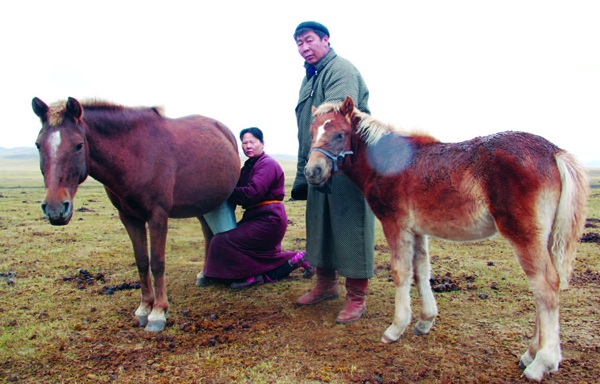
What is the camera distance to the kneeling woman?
207 inches

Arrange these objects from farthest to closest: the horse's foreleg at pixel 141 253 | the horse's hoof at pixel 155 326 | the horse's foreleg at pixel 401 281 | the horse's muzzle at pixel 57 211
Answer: the horse's foreleg at pixel 141 253 → the horse's hoof at pixel 155 326 → the horse's foreleg at pixel 401 281 → the horse's muzzle at pixel 57 211

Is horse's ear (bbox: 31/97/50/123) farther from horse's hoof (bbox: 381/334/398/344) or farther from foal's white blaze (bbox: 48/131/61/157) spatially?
horse's hoof (bbox: 381/334/398/344)

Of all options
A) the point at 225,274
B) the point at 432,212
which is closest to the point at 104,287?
the point at 225,274

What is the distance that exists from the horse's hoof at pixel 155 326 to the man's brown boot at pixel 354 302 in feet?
6.03

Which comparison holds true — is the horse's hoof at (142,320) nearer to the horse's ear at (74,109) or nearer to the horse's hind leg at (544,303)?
the horse's ear at (74,109)

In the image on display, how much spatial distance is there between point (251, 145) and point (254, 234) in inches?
49.6

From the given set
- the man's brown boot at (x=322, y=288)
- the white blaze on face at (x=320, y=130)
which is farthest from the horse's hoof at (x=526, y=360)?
the white blaze on face at (x=320, y=130)

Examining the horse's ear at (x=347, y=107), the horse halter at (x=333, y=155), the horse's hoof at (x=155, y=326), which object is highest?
the horse's ear at (x=347, y=107)

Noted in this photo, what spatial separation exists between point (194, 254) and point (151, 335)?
3696 mm

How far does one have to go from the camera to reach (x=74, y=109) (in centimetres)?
342

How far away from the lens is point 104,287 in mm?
5258

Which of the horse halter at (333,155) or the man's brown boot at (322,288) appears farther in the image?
the man's brown boot at (322,288)

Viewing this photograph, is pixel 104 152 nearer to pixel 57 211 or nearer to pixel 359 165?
pixel 57 211

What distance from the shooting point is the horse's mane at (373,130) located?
12.2ft
